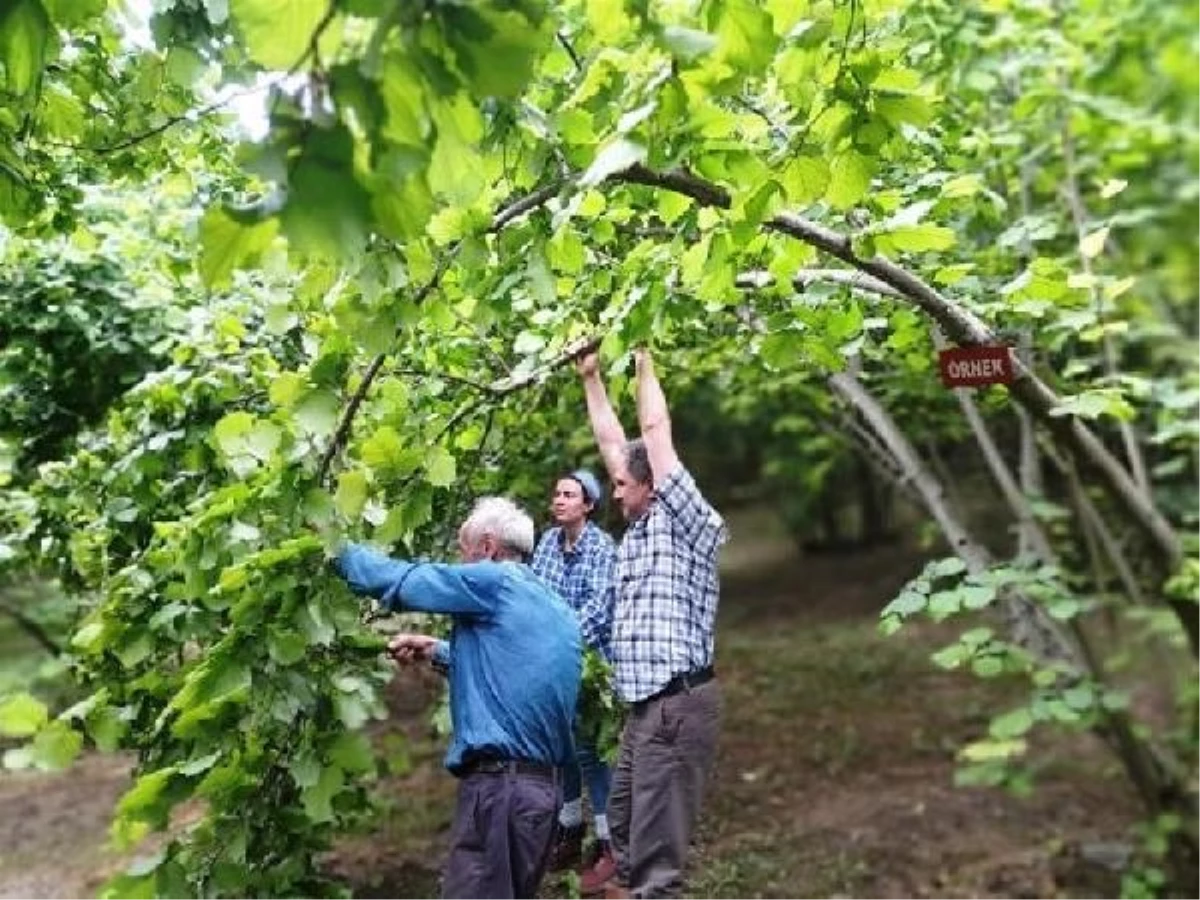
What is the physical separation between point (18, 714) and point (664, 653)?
1.84 meters

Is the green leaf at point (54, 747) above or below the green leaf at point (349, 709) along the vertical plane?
below

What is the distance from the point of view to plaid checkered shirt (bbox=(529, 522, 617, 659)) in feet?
14.9

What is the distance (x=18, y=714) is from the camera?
280 cm

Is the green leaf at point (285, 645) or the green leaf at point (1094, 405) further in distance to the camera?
the green leaf at point (1094, 405)

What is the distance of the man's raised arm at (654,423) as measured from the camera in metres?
3.83

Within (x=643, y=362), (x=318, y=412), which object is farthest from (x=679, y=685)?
(x=318, y=412)

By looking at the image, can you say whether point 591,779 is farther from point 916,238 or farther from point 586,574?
point 916,238

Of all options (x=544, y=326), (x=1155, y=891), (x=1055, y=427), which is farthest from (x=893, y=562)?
(x=544, y=326)

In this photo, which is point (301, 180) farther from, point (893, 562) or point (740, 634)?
point (893, 562)

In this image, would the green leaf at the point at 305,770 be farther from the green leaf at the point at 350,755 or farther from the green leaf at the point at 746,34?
the green leaf at the point at 746,34

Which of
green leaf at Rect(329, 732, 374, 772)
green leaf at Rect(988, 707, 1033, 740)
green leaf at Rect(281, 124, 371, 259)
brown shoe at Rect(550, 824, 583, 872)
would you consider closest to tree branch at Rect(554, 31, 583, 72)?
green leaf at Rect(281, 124, 371, 259)

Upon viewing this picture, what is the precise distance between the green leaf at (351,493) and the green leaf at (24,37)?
109 cm

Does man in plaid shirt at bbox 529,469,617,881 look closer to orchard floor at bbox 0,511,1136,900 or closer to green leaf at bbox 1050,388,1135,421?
orchard floor at bbox 0,511,1136,900

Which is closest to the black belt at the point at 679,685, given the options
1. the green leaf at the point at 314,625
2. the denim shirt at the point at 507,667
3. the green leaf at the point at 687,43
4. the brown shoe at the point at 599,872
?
the denim shirt at the point at 507,667
